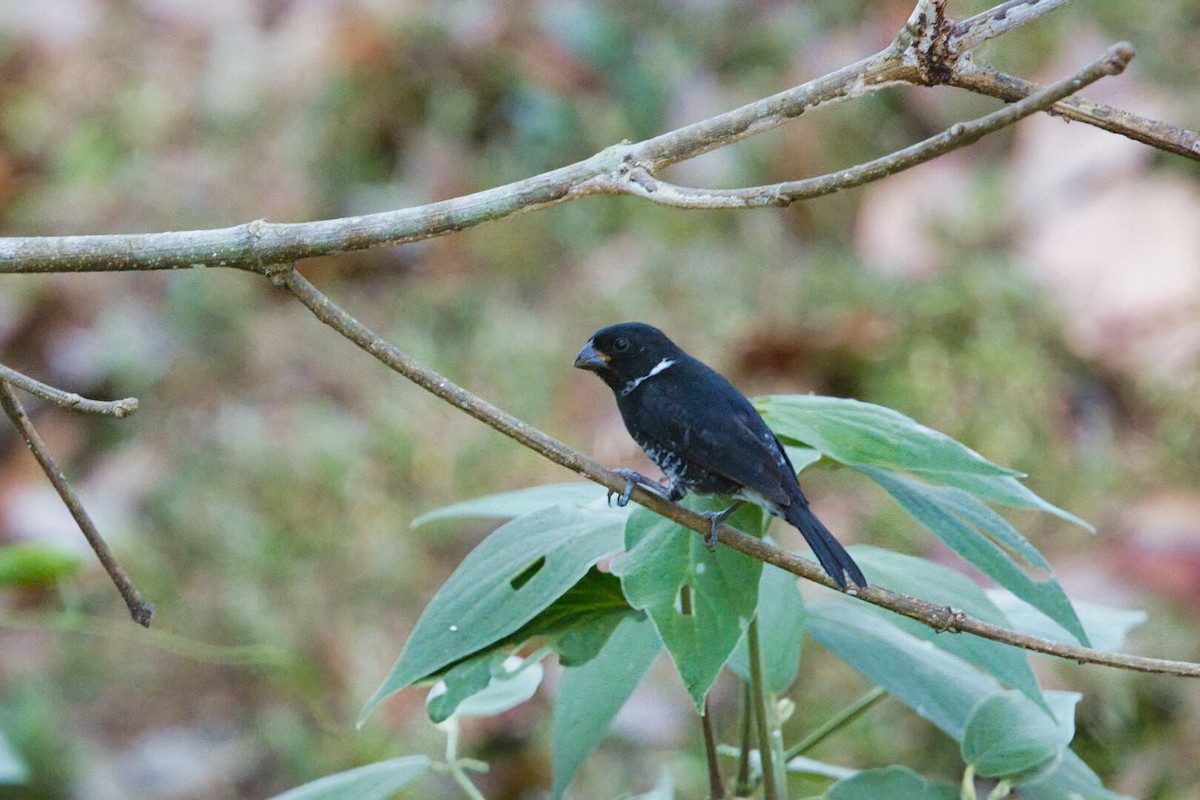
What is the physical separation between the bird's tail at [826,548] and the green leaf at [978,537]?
0.31ft

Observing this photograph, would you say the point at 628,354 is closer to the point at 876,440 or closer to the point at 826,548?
the point at 826,548

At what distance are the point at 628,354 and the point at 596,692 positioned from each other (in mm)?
820

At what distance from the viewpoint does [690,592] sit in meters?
1.12

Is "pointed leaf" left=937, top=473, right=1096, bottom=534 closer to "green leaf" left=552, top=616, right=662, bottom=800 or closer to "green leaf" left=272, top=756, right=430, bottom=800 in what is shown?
"green leaf" left=552, top=616, right=662, bottom=800

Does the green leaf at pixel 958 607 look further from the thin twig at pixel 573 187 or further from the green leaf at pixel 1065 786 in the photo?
the thin twig at pixel 573 187

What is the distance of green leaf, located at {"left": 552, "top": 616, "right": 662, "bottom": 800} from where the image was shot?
1335 mm

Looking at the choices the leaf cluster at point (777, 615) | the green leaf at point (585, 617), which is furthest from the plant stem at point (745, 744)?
the green leaf at point (585, 617)

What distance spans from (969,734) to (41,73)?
24.5 ft

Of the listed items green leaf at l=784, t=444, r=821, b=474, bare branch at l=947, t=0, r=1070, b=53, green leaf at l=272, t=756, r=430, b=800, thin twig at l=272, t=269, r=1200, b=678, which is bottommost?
green leaf at l=272, t=756, r=430, b=800

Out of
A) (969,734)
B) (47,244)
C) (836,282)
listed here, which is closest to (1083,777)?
(969,734)

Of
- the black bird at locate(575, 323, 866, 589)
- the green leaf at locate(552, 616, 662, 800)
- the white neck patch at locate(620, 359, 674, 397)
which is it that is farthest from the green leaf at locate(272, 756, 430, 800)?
the white neck patch at locate(620, 359, 674, 397)

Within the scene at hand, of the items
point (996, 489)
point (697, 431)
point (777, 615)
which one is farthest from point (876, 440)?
point (697, 431)

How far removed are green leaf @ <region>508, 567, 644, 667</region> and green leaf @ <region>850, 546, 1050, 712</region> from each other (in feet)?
0.94

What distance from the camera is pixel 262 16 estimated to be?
8094 mm
